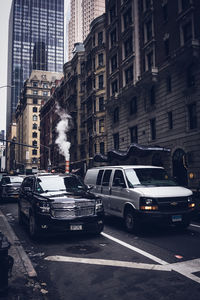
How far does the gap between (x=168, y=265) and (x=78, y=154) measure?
4507cm

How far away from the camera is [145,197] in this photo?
8125mm

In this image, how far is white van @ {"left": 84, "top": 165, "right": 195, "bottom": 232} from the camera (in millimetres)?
8078

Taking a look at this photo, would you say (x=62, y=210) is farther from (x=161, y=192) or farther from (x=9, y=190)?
(x=9, y=190)

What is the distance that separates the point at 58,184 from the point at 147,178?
287cm

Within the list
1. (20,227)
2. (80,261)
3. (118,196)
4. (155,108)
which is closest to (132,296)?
(80,261)

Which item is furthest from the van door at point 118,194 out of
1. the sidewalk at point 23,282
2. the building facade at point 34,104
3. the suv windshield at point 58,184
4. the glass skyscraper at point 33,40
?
the glass skyscraper at point 33,40

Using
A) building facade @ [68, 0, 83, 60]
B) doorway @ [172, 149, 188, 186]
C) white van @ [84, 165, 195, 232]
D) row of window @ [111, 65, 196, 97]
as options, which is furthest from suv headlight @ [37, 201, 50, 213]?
building facade @ [68, 0, 83, 60]

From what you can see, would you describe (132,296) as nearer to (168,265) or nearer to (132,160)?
(168,265)

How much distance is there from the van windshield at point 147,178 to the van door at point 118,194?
0.89 feet

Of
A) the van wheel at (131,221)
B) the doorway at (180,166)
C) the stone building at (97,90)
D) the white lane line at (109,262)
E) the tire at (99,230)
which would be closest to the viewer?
the white lane line at (109,262)

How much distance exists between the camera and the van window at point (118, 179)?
937cm

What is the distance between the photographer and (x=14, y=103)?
548ft

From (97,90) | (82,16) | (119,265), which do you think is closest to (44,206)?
(119,265)

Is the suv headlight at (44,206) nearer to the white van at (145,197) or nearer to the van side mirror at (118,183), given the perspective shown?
the white van at (145,197)
